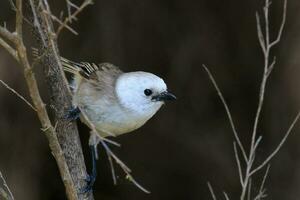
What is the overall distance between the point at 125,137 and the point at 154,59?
0.89 meters

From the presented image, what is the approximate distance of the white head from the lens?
3.44m

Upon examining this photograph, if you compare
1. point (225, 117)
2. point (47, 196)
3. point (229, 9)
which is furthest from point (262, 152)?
point (47, 196)

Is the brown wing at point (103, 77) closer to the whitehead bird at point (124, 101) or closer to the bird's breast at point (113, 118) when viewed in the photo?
the whitehead bird at point (124, 101)

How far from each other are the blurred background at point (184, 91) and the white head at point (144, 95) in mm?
1937

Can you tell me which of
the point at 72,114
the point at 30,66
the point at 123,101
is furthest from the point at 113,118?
the point at 30,66

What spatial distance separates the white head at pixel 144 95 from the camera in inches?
135

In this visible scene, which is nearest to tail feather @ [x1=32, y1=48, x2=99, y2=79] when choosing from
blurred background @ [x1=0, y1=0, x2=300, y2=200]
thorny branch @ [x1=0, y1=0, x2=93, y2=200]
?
thorny branch @ [x1=0, y1=0, x2=93, y2=200]

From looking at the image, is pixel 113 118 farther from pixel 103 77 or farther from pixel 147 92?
Answer: pixel 103 77

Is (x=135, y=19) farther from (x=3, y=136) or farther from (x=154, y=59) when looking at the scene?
(x=3, y=136)

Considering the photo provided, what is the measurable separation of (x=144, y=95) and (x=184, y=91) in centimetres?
240

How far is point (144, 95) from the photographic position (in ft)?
11.3

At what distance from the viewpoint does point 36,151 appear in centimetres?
571

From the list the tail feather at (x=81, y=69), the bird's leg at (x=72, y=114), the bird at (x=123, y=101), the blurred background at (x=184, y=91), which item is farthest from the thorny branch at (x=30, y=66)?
the blurred background at (x=184, y=91)

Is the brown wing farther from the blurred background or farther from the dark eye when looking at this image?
the blurred background
